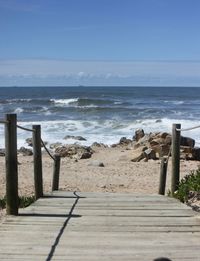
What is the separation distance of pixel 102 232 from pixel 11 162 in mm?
1608

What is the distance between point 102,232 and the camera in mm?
5500

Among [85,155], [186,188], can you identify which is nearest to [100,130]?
[85,155]

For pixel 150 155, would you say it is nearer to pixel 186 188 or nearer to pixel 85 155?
pixel 85 155

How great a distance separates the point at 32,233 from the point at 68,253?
0.84 metres

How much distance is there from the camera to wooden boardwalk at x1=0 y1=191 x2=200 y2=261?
464 cm

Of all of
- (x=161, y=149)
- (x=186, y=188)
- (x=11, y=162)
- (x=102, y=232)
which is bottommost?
(x=161, y=149)

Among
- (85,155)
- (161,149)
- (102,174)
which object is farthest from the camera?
(85,155)

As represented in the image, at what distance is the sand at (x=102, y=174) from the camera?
42.8 feet

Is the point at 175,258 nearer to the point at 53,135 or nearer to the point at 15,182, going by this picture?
the point at 15,182

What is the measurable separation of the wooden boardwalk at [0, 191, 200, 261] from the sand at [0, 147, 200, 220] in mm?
4784

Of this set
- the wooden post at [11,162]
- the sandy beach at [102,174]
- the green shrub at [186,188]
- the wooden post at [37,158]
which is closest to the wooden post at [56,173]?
the sandy beach at [102,174]

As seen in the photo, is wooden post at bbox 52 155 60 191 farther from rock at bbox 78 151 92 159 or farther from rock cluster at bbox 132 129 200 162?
rock at bbox 78 151 92 159

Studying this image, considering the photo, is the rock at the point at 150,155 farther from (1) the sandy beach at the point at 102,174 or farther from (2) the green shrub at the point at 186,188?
(2) the green shrub at the point at 186,188

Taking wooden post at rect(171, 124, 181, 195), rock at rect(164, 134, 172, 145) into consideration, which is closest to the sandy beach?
rock at rect(164, 134, 172, 145)
